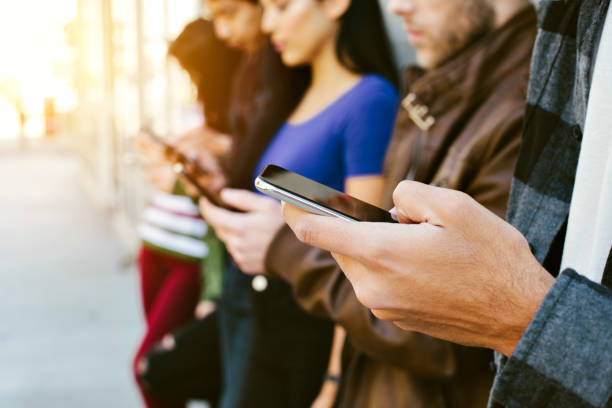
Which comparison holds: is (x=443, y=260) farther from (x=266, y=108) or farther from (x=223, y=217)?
(x=266, y=108)

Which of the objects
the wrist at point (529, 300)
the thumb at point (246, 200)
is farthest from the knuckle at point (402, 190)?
the thumb at point (246, 200)

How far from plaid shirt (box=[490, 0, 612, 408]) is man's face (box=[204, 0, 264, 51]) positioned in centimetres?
150

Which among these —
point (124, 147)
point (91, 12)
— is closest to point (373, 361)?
point (124, 147)

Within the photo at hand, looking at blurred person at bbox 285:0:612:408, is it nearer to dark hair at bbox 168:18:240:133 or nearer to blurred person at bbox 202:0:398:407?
blurred person at bbox 202:0:398:407

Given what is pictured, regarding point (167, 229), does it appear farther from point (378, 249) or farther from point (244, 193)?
point (378, 249)

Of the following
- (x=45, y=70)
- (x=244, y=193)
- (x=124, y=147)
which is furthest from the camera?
(x=45, y=70)

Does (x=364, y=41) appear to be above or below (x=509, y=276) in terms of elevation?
above

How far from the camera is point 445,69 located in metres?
1.14

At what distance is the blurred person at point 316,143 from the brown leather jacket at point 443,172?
0.24 meters

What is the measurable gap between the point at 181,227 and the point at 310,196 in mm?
1845

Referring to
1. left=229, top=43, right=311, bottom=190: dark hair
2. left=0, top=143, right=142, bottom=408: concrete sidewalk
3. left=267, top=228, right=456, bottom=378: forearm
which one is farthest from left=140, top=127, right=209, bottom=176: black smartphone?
left=0, top=143, right=142, bottom=408: concrete sidewalk

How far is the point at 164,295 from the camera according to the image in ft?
8.06

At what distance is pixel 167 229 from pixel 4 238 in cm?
442

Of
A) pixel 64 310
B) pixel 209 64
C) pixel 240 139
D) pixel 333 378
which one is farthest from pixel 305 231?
pixel 64 310
